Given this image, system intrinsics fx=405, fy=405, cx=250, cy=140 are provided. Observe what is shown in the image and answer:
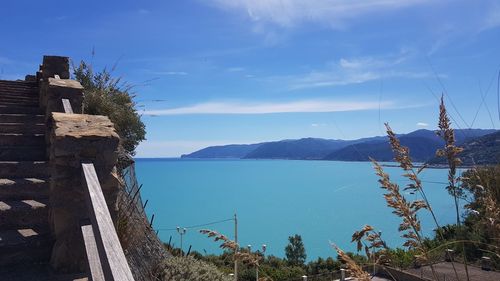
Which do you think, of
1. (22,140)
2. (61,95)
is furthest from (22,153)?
(61,95)

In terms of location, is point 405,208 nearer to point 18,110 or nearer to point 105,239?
point 105,239

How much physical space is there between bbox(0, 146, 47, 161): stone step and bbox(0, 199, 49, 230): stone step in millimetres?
1213

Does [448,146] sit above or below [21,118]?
below

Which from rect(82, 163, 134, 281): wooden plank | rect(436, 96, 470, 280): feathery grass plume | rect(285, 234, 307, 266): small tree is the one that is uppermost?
rect(436, 96, 470, 280): feathery grass plume

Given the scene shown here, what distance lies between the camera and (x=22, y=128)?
237 inches

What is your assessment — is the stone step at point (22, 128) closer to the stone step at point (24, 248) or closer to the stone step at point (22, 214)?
the stone step at point (22, 214)

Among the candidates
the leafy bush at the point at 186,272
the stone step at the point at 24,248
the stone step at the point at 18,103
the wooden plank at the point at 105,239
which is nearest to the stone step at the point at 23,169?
the stone step at the point at 24,248

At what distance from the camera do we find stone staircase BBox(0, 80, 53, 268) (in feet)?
11.7

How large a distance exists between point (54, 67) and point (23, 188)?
374 cm

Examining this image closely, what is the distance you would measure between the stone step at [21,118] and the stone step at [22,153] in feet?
3.58

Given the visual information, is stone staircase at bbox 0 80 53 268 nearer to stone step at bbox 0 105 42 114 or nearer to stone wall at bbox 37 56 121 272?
stone step at bbox 0 105 42 114

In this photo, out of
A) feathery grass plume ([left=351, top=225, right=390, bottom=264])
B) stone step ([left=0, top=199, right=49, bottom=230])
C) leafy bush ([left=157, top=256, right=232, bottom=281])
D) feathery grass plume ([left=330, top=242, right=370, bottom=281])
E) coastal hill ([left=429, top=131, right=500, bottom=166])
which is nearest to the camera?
feathery grass plume ([left=330, top=242, right=370, bottom=281])

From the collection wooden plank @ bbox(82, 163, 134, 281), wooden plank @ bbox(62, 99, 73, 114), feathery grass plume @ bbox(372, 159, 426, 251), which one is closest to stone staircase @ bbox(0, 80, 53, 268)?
wooden plank @ bbox(62, 99, 73, 114)

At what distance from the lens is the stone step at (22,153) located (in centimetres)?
523
